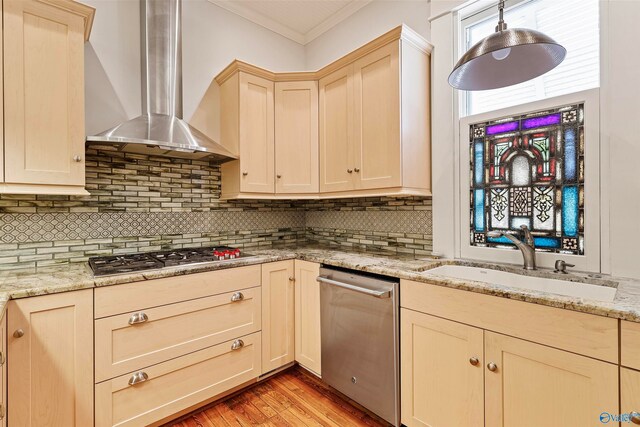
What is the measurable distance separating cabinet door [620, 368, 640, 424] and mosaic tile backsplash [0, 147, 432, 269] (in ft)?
4.01

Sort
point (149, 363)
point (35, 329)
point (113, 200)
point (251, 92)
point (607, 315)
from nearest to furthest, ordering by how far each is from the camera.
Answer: point (607, 315), point (35, 329), point (149, 363), point (113, 200), point (251, 92)

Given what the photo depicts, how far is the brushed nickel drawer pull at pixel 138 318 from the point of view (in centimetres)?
157

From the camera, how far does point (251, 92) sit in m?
2.35

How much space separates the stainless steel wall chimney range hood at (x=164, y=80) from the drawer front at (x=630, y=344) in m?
2.14

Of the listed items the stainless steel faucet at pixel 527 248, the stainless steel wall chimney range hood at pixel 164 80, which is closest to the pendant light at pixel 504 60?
the stainless steel faucet at pixel 527 248

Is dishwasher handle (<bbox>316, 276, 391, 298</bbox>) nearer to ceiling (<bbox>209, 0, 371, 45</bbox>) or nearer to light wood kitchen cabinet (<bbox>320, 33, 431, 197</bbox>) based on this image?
light wood kitchen cabinet (<bbox>320, 33, 431, 197</bbox>)

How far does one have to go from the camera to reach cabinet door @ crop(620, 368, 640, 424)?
95cm

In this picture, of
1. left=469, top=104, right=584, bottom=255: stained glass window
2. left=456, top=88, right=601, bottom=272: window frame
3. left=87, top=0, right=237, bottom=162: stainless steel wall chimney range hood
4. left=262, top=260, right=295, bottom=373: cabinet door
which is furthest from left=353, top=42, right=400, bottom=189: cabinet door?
left=87, top=0, right=237, bottom=162: stainless steel wall chimney range hood

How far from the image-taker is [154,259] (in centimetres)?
188

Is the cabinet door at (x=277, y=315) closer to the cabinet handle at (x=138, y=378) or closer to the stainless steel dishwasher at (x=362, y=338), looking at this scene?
the stainless steel dishwasher at (x=362, y=338)

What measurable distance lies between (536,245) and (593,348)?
2.59ft

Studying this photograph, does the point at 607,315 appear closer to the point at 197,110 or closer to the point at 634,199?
the point at 634,199

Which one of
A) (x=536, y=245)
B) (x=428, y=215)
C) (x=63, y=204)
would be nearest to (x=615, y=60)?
(x=536, y=245)

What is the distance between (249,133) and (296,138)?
379 mm
